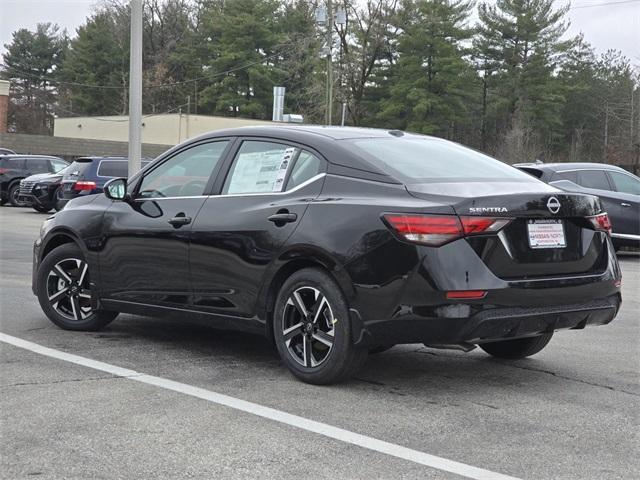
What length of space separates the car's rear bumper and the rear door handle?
75 centimetres

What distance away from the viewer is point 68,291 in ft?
23.6

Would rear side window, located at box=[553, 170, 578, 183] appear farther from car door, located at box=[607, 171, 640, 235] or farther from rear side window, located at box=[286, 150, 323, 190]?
rear side window, located at box=[286, 150, 323, 190]

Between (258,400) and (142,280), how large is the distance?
184 centimetres

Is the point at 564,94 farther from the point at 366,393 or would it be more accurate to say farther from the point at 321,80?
the point at 366,393

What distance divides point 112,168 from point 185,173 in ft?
56.4

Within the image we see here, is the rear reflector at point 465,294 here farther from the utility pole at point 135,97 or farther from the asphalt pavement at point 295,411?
the utility pole at point 135,97

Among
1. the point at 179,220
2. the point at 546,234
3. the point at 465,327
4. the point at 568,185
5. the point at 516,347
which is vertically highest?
the point at 568,185

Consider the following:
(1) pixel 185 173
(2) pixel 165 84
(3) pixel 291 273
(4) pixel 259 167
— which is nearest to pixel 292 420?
(3) pixel 291 273

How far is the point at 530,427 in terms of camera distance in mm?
4602

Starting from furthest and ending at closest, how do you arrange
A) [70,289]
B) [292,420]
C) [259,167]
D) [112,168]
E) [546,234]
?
[112,168] < [70,289] < [259,167] < [546,234] < [292,420]

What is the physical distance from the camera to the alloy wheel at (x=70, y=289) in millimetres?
7086

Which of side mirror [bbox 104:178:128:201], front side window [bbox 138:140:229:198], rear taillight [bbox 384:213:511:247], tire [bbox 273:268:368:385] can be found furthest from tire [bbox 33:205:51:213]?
rear taillight [bbox 384:213:511:247]

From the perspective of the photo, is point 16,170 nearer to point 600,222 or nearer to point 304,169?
point 304,169

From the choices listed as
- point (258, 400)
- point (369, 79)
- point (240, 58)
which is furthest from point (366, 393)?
point (240, 58)
